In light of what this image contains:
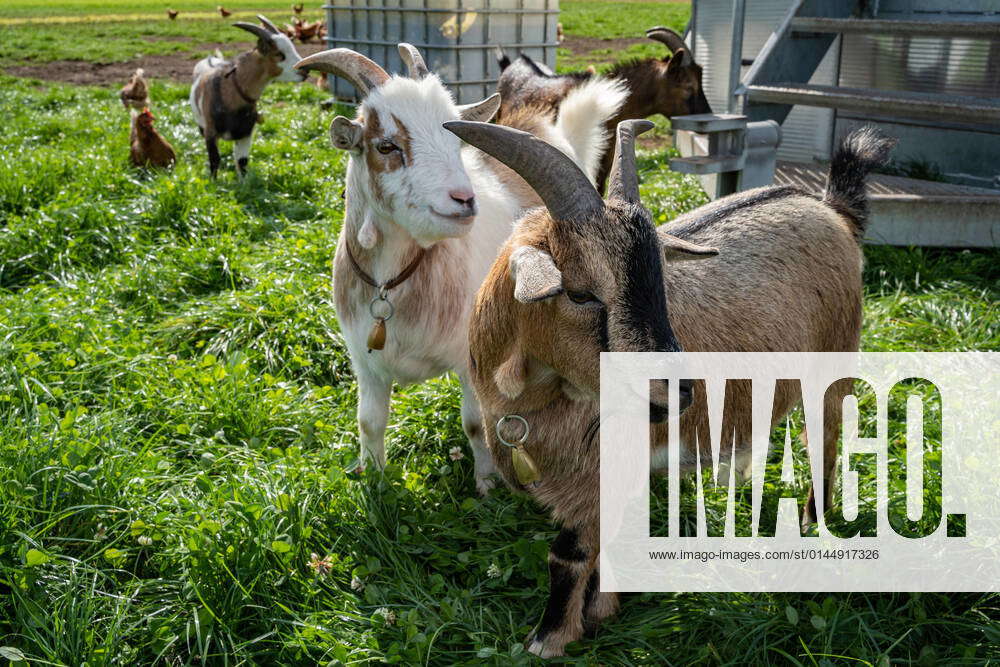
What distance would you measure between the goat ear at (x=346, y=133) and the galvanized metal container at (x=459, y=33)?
7059 mm

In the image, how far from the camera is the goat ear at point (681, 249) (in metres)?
2.14

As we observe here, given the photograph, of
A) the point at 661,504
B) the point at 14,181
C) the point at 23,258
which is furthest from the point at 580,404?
the point at 14,181

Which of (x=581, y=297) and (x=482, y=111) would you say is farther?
(x=482, y=111)

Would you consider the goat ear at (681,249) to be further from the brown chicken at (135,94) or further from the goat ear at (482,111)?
the brown chicken at (135,94)

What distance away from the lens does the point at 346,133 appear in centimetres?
278

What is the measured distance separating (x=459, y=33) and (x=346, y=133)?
7.66 m

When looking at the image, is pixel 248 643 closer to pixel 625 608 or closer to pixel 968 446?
pixel 625 608

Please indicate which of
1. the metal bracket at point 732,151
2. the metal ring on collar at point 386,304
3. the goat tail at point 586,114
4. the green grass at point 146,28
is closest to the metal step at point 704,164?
the metal bracket at point 732,151

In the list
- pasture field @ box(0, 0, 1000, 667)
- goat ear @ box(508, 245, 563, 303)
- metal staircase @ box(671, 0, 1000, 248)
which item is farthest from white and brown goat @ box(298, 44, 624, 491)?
metal staircase @ box(671, 0, 1000, 248)

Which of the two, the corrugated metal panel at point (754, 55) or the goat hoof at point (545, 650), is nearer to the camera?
the goat hoof at point (545, 650)

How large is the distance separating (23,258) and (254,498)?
325 centimetres

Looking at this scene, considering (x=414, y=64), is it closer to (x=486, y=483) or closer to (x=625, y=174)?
(x=625, y=174)

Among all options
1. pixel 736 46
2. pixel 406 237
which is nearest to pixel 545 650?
pixel 406 237

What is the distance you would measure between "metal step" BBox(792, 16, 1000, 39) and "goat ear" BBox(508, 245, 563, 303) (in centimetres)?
405
